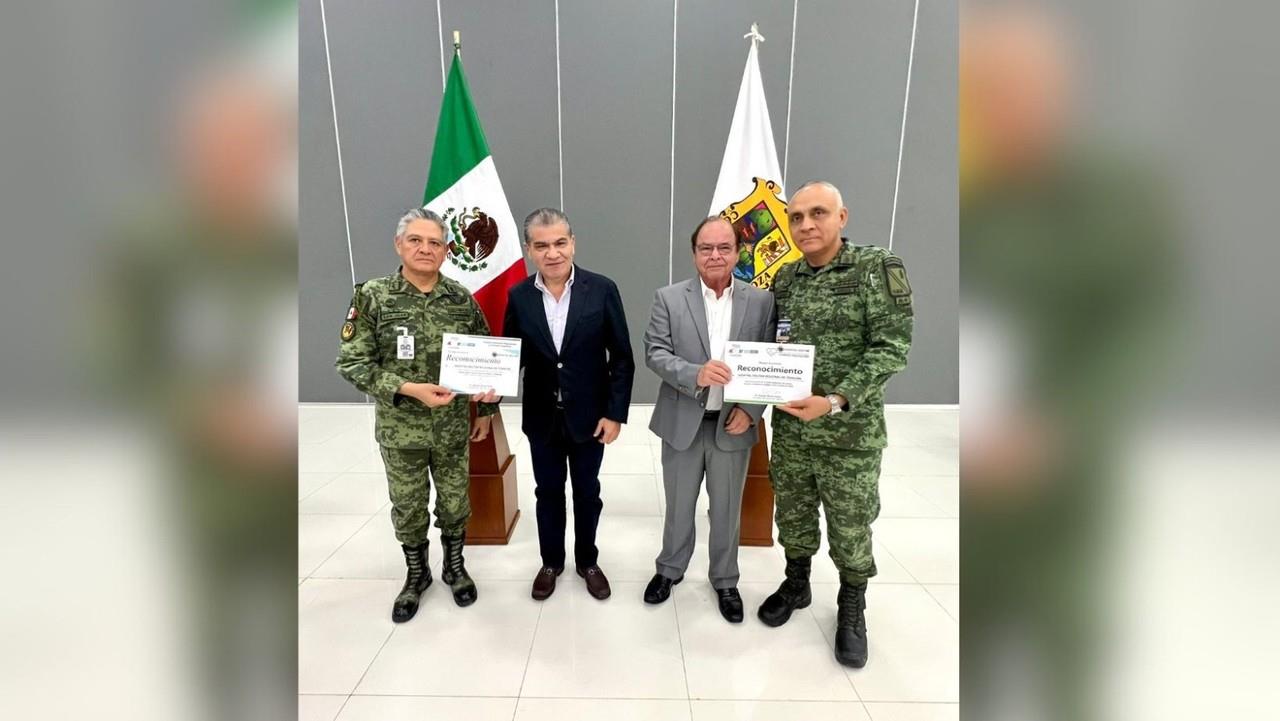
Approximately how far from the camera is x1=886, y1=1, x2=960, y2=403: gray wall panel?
4965mm

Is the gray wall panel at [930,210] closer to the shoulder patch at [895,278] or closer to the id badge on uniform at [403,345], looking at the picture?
the shoulder patch at [895,278]

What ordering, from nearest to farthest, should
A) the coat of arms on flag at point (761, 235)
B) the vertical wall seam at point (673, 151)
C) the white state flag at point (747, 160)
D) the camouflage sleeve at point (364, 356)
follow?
1. the camouflage sleeve at point (364, 356)
2. the coat of arms on flag at point (761, 235)
3. the white state flag at point (747, 160)
4. the vertical wall seam at point (673, 151)

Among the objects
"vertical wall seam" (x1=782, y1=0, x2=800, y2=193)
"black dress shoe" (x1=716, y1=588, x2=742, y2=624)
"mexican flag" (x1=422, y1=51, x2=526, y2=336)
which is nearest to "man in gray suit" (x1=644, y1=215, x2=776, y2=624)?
"black dress shoe" (x1=716, y1=588, x2=742, y2=624)

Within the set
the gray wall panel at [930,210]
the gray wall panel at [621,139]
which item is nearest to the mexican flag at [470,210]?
the gray wall panel at [621,139]

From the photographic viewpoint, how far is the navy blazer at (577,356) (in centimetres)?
231

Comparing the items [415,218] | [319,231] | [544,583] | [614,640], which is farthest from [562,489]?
[319,231]

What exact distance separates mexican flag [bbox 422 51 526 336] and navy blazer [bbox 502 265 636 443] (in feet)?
2.65

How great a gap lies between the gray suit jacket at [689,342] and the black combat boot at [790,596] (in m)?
0.51

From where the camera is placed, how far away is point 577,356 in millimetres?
2311
